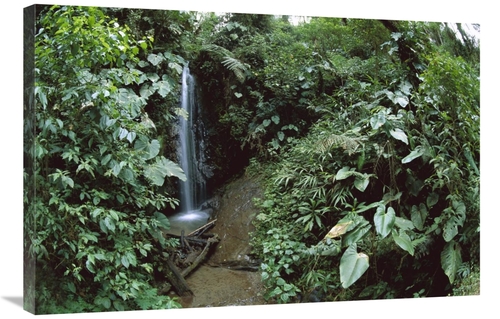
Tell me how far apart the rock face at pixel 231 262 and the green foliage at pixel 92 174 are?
31cm

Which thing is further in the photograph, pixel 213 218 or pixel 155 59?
pixel 213 218

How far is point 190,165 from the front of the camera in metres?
5.81

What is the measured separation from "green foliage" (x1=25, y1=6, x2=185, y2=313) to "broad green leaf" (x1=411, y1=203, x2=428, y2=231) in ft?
7.34

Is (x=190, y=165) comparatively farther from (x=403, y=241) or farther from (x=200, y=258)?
(x=403, y=241)

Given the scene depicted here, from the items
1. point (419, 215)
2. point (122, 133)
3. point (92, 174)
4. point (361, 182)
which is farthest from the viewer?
point (419, 215)

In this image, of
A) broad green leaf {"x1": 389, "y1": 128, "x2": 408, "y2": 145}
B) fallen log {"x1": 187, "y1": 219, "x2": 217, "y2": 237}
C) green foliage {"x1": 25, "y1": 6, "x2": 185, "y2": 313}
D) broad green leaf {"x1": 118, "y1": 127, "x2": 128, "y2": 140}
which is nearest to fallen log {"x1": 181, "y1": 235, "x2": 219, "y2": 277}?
fallen log {"x1": 187, "y1": 219, "x2": 217, "y2": 237}

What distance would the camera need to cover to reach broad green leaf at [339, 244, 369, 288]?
584 centimetres

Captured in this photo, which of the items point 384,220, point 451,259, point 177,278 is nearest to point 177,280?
point 177,278

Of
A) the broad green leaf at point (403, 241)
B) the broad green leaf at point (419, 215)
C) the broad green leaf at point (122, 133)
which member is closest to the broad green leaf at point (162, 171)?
the broad green leaf at point (122, 133)

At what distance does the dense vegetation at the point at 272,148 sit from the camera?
5164 millimetres

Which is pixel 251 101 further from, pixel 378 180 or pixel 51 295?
pixel 51 295

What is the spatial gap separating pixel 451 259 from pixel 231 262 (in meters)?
2.05

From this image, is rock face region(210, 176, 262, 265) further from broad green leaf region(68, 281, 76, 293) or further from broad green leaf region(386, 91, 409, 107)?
broad green leaf region(386, 91, 409, 107)

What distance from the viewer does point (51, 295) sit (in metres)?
5.04
